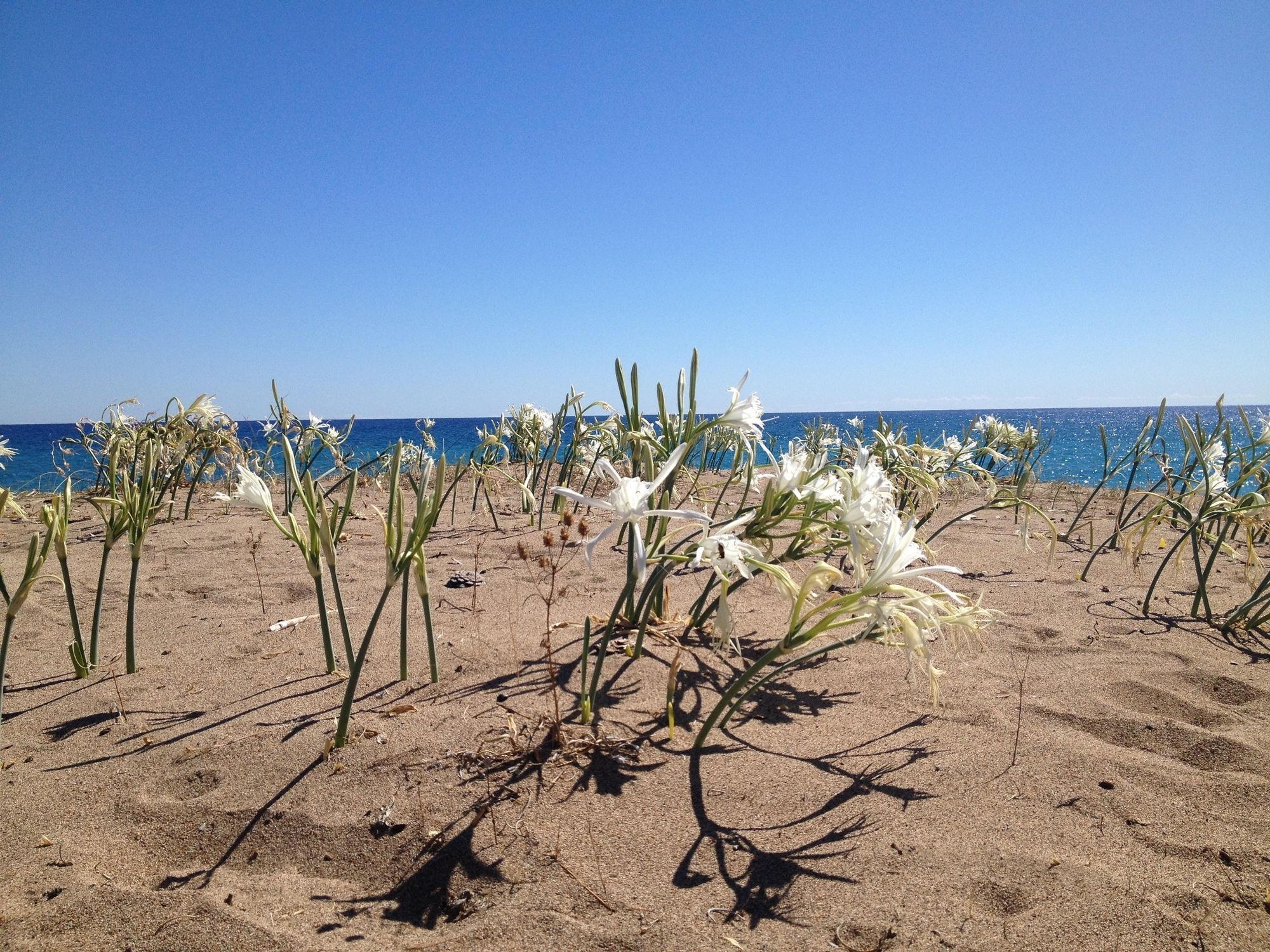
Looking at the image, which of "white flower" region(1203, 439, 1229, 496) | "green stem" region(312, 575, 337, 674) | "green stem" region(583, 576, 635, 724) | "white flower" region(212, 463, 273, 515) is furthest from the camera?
"white flower" region(1203, 439, 1229, 496)

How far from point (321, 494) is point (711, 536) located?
3.25 feet

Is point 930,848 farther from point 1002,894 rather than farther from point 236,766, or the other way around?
point 236,766

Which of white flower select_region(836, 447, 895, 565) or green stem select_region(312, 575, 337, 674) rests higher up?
white flower select_region(836, 447, 895, 565)

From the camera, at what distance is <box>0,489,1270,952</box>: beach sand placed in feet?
3.66

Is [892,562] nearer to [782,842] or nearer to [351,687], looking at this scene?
[782,842]

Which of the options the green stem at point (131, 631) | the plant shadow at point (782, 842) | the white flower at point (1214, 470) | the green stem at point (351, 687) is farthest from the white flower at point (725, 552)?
the white flower at point (1214, 470)

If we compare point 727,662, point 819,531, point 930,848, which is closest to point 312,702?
point 727,662

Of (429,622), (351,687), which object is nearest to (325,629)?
(429,622)

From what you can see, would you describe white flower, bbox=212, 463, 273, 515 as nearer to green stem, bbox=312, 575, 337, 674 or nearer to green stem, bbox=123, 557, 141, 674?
green stem, bbox=312, 575, 337, 674

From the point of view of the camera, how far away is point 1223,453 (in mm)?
2908

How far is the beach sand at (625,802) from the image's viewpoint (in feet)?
3.66

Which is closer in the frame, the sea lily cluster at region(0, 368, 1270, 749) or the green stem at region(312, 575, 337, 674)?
the sea lily cluster at region(0, 368, 1270, 749)

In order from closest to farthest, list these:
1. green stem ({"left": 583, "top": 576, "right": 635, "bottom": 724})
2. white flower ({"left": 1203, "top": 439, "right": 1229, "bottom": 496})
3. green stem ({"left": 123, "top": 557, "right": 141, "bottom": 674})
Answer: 1. green stem ({"left": 583, "top": 576, "right": 635, "bottom": 724})
2. green stem ({"left": 123, "top": 557, "right": 141, "bottom": 674})
3. white flower ({"left": 1203, "top": 439, "right": 1229, "bottom": 496})

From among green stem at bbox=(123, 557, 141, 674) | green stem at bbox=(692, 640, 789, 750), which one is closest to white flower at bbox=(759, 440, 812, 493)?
green stem at bbox=(692, 640, 789, 750)
